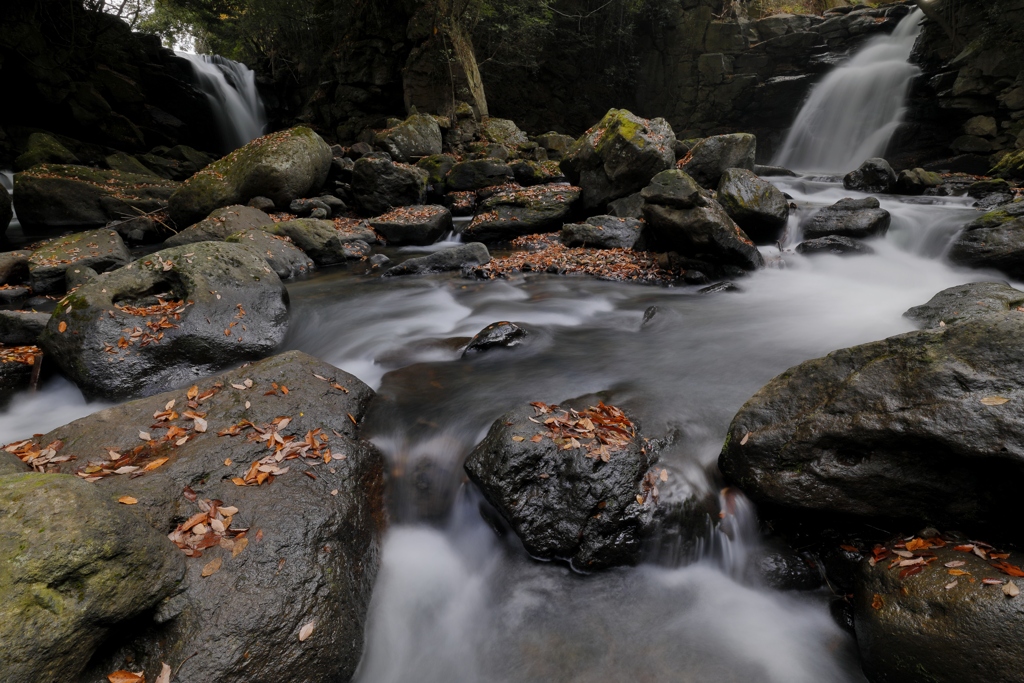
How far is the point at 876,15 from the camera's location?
21375 millimetres

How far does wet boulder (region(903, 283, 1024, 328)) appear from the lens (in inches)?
209

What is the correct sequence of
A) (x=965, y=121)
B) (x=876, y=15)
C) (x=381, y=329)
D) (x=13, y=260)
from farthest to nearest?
(x=876, y=15) < (x=965, y=121) < (x=13, y=260) < (x=381, y=329)

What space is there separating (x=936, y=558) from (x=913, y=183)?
577 inches

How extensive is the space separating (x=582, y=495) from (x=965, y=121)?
20.3m

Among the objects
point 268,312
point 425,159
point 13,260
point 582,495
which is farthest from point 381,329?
point 425,159

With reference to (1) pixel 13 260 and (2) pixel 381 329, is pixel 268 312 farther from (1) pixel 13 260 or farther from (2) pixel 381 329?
(1) pixel 13 260

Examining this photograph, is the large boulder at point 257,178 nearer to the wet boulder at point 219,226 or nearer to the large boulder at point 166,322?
the wet boulder at point 219,226

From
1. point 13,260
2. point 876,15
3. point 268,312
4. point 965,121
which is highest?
point 876,15

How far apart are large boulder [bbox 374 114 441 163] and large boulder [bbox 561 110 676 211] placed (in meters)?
6.98

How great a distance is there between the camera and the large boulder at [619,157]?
36.6 feet

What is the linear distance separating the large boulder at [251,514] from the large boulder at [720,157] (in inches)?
414

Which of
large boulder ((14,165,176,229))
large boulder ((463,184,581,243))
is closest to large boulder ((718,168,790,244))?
large boulder ((463,184,581,243))

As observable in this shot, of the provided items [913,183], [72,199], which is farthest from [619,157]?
[72,199]

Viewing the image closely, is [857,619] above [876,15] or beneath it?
beneath
